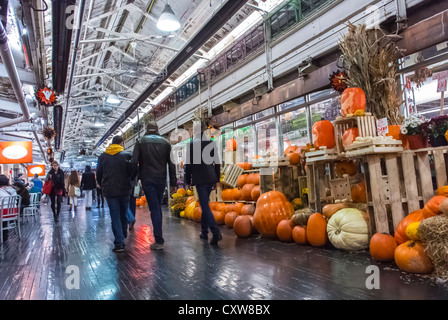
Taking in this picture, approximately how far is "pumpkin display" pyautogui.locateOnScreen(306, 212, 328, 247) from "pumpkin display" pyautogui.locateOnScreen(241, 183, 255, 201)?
6.95ft

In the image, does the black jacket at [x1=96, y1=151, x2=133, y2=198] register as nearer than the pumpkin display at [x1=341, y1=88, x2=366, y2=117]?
No

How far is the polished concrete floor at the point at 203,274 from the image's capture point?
2.40m

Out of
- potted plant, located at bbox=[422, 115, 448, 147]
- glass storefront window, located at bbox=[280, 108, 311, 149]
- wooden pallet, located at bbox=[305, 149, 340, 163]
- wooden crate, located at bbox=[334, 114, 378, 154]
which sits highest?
glass storefront window, located at bbox=[280, 108, 311, 149]

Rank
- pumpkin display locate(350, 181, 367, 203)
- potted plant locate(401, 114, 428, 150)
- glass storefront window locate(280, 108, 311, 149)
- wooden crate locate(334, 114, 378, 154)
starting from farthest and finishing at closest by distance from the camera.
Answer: glass storefront window locate(280, 108, 311, 149) < pumpkin display locate(350, 181, 367, 203) < wooden crate locate(334, 114, 378, 154) < potted plant locate(401, 114, 428, 150)

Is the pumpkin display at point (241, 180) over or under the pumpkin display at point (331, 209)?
over

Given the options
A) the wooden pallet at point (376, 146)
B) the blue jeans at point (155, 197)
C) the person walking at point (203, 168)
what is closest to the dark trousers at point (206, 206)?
the person walking at point (203, 168)

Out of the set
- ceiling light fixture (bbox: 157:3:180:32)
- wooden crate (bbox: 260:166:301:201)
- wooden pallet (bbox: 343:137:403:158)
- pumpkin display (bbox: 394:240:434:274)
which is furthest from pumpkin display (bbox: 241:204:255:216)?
ceiling light fixture (bbox: 157:3:180:32)

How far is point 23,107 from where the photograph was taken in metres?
8.95

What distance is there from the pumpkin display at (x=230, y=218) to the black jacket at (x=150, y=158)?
6.34 feet

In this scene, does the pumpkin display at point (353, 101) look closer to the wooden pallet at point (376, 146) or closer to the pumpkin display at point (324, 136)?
the pumpkin display at point (324, 136)

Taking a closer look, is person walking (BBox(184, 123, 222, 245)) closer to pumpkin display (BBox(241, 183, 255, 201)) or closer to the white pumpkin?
pumpkin display (BBox(241, 183, 255, 201))

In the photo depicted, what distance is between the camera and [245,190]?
6.09 meters

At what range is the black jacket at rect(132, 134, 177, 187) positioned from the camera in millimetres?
4230
